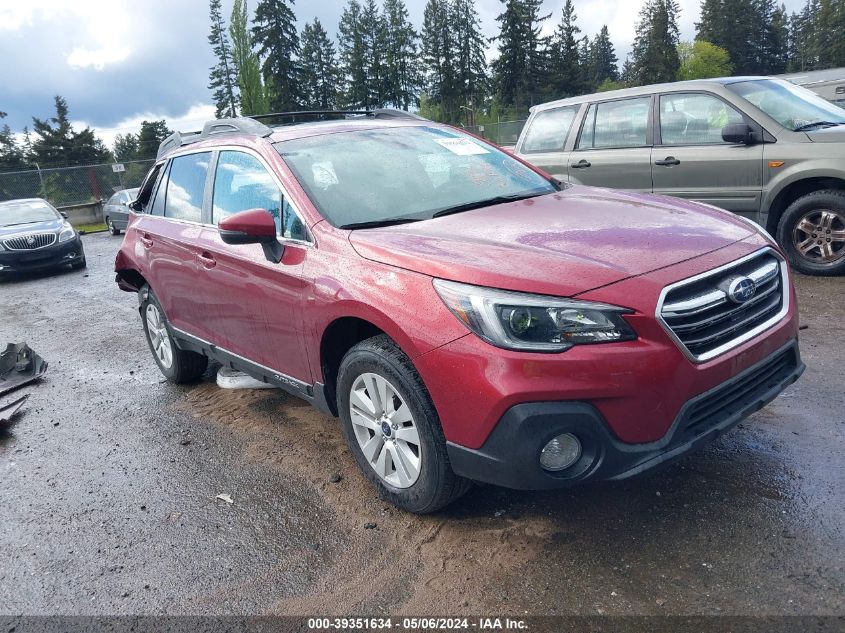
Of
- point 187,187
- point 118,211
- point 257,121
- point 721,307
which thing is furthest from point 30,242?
point 721,307

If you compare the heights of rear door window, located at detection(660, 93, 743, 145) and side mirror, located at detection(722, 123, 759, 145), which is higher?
rear door window, located at detection(660, 93, 743, 145)

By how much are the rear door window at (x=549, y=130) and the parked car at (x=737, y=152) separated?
7.7 inches

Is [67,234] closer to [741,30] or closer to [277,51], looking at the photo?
[277,51]

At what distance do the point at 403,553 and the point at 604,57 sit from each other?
134 meters

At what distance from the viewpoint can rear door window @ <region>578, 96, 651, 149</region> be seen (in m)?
7.25

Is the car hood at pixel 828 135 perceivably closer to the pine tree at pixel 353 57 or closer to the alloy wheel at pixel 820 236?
the alloy wheel at pixel 820 236

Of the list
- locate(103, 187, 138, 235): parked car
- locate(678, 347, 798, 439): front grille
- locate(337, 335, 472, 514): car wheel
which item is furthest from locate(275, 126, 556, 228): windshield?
locate(103, 187, 138, 235): parked car

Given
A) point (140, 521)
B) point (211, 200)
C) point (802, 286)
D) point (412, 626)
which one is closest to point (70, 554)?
point (140, 521)

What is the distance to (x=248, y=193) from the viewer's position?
12.7 ft

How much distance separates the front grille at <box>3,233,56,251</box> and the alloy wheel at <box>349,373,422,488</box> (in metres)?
11.7

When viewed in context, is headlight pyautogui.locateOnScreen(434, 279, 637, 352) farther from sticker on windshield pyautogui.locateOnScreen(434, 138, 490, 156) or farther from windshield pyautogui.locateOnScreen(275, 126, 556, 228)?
sticker on windshield pyautogui.locateOnScreen(434, 138, 490, 156)

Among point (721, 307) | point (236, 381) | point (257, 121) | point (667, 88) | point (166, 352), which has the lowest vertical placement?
point (236, 381)

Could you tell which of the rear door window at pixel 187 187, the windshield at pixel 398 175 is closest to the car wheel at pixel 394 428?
A: the windshield at pixel 398 175

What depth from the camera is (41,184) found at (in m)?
24.9
